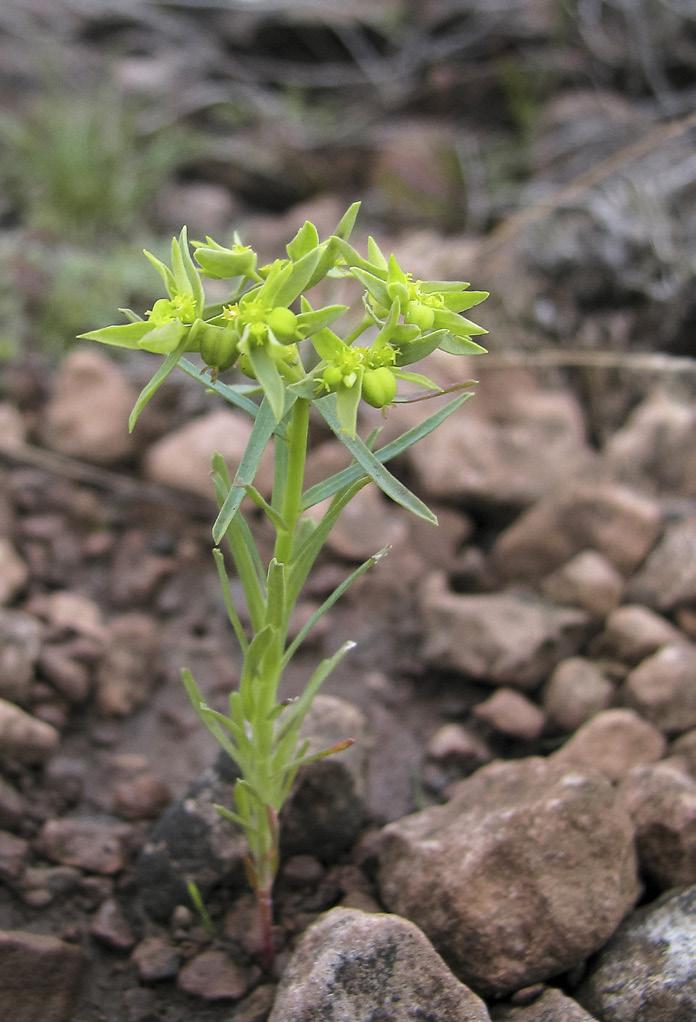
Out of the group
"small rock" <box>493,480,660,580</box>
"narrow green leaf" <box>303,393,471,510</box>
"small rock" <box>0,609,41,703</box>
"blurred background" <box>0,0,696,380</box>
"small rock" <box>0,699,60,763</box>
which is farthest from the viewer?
"blurred background" <box>0,0,696,380</box>

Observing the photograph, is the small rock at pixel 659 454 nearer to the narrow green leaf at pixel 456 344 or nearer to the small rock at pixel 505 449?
the small rock at pixel 505 449

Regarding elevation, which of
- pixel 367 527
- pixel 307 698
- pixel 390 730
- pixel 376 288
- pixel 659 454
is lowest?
pixel 390 730

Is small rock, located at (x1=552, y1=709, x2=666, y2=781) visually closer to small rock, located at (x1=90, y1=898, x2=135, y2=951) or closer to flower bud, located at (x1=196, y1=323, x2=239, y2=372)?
small rock, located at (x1=90, y1=898, x2=135, y2=951)

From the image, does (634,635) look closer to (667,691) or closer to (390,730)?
(667,691)

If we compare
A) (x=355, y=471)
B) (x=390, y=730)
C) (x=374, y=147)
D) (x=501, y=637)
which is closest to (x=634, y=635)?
(x=501, y=637)

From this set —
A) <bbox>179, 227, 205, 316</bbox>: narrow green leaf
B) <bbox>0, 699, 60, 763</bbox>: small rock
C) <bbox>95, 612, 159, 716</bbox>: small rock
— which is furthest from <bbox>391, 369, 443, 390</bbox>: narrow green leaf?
<bbox>95, 612, 159, 716</bbox>: small rock

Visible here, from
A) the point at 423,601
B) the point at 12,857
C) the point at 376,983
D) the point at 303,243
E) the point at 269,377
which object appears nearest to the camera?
the point at 269,377

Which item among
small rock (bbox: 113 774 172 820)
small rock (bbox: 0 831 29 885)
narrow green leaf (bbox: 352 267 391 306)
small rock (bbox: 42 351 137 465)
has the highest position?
narrow green leaf (bbox: 352 267 391 306)
